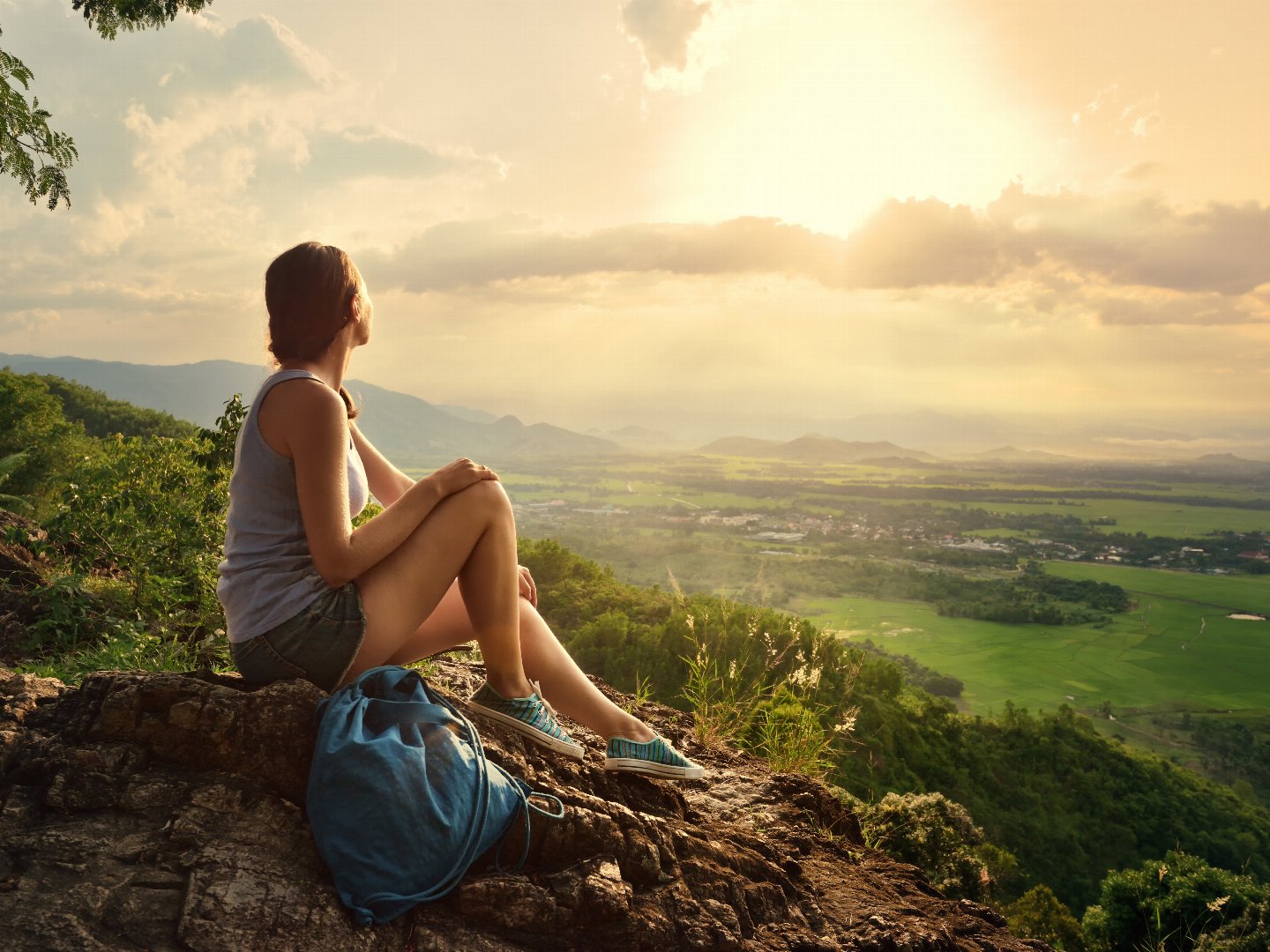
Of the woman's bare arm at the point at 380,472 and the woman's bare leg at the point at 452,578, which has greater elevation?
the woman's bare arm at the point at 380,472

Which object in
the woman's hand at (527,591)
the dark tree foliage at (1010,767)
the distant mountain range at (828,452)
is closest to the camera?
the woman's hand at (527,591)

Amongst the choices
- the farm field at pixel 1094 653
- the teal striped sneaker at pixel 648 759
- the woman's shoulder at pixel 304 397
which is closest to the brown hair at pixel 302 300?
the woman's shoulder at pixel 304 397

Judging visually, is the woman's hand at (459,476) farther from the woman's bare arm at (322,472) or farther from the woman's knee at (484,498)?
the woman's bare arm at (322,472)

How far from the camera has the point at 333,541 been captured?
250 centimetres

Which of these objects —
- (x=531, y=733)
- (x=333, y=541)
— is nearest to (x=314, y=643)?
(x=333, y=541)

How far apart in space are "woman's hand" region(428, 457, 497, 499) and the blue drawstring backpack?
728 millimetres

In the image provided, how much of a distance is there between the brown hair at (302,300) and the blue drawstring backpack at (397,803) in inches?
47.6

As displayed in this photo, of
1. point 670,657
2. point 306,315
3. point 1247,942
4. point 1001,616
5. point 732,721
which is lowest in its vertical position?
point 1001,616

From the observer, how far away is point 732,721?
5.09 meters

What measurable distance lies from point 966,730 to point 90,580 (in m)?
29.4

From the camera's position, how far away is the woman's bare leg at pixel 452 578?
105 inches

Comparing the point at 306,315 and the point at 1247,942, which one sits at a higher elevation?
the point at 306,315

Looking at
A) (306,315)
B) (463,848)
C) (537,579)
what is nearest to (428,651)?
(463,848)

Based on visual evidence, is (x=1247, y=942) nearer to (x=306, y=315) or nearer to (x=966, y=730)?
(x=306, y=315)
